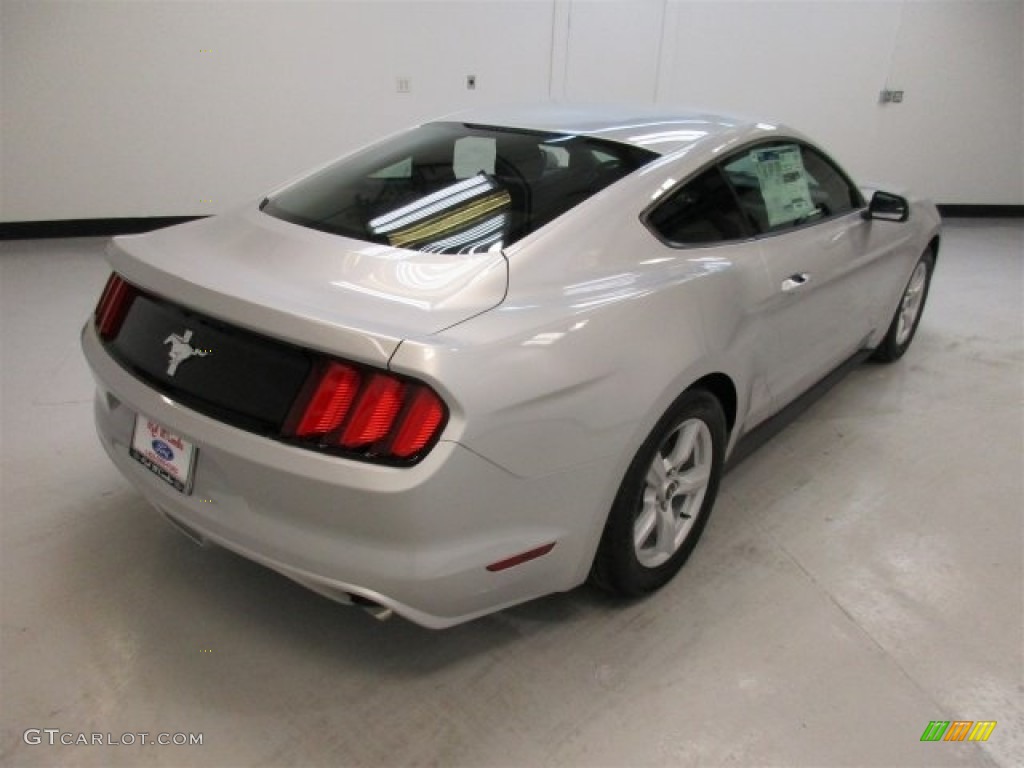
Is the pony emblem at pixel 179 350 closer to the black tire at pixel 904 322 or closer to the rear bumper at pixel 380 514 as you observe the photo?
the rear bumper at pixel 380 514

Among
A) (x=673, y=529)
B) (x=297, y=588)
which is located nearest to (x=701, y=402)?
(x=673, y=529)

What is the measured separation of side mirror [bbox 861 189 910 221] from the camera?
8.38 feet

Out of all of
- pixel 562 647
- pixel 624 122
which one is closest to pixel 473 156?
pixel 624 122

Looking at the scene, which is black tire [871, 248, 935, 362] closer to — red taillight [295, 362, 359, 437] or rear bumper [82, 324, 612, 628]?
rear bumper [82, 324, 612, 628]

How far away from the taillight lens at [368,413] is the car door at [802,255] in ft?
3.82

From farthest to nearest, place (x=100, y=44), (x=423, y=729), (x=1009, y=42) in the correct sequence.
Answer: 1. (x=1009, y=42)
2. (x=100, y=44)
3. (x=423, y=729)

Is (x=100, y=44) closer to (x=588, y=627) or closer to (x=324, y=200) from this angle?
(x=324, y=200)

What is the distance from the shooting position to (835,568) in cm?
205

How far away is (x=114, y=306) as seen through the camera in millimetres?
1629

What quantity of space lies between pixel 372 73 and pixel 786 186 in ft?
13.8

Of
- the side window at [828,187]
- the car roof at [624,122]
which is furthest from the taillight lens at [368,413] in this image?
the side window at [828,187]

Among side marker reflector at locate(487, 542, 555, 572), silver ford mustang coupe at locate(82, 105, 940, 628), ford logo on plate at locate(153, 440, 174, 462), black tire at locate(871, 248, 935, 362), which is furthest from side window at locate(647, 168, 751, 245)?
black tire at locate(871, 248, 935, 362)

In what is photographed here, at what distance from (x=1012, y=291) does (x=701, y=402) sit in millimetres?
4543

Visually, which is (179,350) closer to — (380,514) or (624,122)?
(380,514)
